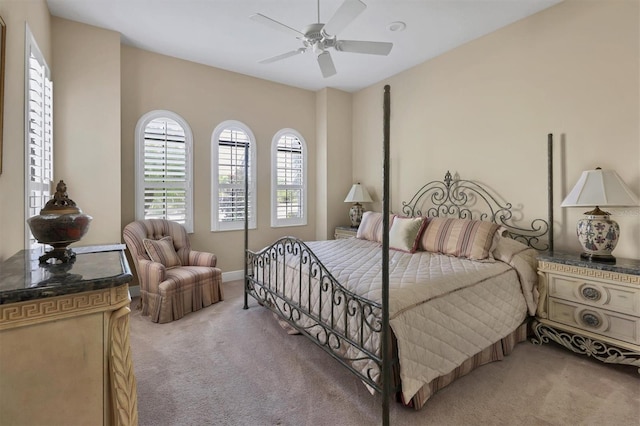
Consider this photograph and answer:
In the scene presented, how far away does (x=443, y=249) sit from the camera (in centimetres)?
313

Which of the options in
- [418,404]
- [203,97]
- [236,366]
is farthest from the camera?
[203,97]

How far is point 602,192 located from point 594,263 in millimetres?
576

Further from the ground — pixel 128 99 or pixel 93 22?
pixel 93 22

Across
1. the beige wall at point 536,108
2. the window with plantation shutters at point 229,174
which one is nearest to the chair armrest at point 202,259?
the window with plantation shutters at point 229,174

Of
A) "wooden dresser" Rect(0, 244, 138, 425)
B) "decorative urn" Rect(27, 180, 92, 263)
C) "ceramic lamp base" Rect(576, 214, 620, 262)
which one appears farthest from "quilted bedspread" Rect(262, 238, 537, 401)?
"decorative urn" Rect(27, 180, 92, 263)

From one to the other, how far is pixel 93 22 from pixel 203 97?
4.53 feet

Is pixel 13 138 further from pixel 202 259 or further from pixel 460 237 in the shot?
pixel 460 237

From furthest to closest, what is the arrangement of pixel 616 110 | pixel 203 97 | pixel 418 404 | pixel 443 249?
pixel 203 97 → pixel 443 249 → pixel 616 110 → pixel 418 404

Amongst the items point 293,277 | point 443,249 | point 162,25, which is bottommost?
point 293,277

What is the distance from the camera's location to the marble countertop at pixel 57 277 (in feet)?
3.38

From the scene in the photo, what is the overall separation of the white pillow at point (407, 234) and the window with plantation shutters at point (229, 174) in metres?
2.23

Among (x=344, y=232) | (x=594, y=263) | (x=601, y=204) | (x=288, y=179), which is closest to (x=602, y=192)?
(x=601, y=204)

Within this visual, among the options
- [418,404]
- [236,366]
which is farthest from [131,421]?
[418,404]

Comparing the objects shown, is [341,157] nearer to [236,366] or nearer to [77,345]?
[236,366]
